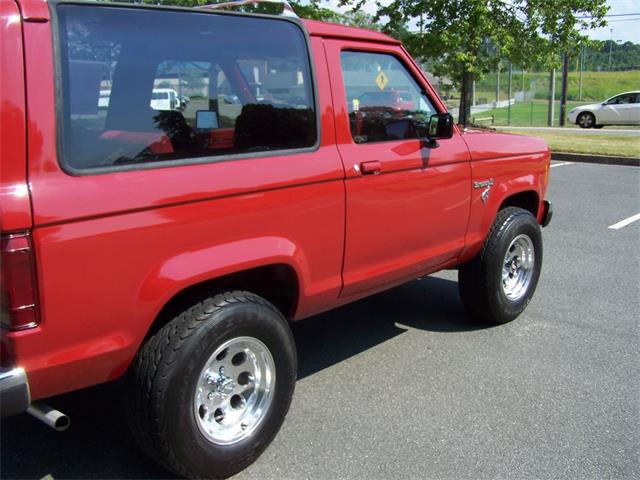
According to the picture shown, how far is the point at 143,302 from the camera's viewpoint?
2.41m

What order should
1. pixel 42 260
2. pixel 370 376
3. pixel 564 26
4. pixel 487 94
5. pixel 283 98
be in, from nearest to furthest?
pixel 42 260 → pixel 283 98 → pixel 370 376 → pixel 564 26 → pixel 487 94

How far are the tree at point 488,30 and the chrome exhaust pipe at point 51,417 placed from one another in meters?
14.1

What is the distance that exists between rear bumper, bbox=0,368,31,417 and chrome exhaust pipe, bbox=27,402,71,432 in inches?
6.6

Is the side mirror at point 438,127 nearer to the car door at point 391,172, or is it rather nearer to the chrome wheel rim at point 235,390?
the car door at point 391,172

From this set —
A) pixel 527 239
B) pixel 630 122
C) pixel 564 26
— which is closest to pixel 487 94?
pixel 630 122

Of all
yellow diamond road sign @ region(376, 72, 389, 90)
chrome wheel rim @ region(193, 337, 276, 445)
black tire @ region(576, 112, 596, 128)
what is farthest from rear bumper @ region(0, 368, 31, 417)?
black tire @ region(576, 112, 596, 128)

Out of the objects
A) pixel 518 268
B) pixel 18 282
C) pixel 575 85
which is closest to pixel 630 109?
pixel 518 268

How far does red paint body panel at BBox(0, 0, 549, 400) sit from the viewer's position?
214 centimetres

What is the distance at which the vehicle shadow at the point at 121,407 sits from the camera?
2.86m

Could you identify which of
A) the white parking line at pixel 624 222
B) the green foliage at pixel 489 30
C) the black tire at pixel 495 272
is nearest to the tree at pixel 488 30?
the green foliage at pixel 489 30

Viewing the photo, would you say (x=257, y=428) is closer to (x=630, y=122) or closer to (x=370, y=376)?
(x=370, y=376)

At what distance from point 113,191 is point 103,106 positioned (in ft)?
1.21

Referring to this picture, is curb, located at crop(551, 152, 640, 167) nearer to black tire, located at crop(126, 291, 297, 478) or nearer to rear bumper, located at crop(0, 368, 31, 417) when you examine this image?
black tire, located at crop(126, 291, 297, 478)

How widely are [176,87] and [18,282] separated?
45.4 inches
